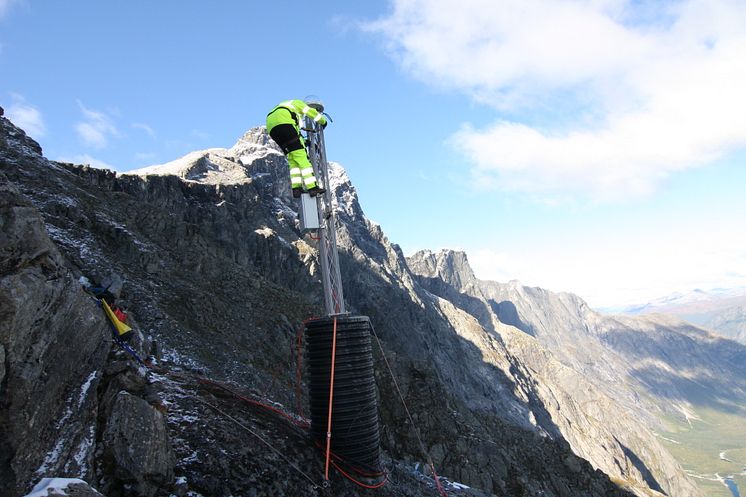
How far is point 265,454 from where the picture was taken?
775 cm

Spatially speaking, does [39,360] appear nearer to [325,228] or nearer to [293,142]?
[325,228]

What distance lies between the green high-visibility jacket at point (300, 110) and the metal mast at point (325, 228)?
0.16 meters

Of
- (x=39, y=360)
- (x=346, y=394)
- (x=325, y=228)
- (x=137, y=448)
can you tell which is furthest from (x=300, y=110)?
(x=137, y=448)

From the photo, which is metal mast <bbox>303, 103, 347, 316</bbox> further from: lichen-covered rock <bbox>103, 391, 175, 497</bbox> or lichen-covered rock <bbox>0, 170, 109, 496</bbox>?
lichen-covered rock <bbox>0, 170, 109, 496</bbox>

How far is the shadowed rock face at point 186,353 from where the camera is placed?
5.81 meters

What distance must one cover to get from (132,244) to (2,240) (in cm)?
2549

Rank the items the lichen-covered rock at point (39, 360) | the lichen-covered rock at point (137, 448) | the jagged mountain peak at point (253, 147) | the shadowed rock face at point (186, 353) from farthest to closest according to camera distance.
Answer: the jagged mountain peak at point (253, 147) → the lichen-covered rock at point (137, 448) → the shadowed rock face at point (186, 353) → the lichen-covered rock at point (39, 360)

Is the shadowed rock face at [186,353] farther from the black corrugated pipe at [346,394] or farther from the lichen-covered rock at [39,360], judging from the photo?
the black corrugated pipe at [346,394]

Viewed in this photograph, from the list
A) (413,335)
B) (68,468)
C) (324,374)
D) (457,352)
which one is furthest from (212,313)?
(457,352)

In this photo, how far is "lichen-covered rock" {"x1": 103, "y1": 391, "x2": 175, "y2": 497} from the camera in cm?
597

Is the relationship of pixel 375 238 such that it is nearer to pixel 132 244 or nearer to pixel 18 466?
pixel 132 244

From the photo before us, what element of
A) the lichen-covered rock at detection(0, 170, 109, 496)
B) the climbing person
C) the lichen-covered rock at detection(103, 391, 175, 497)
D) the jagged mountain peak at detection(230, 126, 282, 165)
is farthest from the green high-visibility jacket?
the jagged mountain peak at detection(230, 126, 282, 165)

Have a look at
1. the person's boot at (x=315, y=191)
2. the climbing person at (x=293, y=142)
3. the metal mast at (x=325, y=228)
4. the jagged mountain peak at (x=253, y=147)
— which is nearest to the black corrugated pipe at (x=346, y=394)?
the metal mast at (x=325, y=228)

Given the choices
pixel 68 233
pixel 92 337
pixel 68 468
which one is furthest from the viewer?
pixel 68 233
